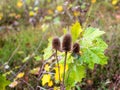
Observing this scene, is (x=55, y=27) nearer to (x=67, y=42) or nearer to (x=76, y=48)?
(x=76, y=48)

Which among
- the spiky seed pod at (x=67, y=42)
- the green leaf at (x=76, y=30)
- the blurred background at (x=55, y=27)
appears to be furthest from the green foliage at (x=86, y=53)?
the blurred background at (x=55, y=27)

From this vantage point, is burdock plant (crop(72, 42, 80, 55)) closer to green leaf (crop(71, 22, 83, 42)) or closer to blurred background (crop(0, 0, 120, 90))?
green leaf (crop(71, 22, 83, 42))

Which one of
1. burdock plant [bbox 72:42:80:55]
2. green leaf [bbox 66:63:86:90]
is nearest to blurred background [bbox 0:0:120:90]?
green leaf [bbox 66:63:86:90]

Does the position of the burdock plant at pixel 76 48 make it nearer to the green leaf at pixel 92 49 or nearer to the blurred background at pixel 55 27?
the green leaf at pixel 92 49

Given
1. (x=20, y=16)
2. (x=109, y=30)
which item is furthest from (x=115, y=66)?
(x=20, y=16)

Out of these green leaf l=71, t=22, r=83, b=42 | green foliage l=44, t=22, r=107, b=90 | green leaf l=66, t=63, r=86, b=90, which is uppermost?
green leaf l=71, t=22, r=83, b=42

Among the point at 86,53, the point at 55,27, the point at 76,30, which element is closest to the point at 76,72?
the point at 86,53
